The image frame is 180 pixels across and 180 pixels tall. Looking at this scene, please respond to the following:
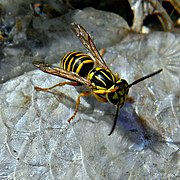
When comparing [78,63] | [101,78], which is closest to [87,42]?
[78,63]

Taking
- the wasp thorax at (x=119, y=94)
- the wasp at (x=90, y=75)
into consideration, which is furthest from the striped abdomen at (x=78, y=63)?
the wasp thorax at (x=119, y=94)

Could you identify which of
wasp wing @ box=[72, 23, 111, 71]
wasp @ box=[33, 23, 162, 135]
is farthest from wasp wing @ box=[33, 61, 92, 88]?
wasp wing @ box=[72, 23, 111, 71]

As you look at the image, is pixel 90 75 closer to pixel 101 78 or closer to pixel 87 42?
pixel 101 78

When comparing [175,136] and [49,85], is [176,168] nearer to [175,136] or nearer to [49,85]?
[175,136]

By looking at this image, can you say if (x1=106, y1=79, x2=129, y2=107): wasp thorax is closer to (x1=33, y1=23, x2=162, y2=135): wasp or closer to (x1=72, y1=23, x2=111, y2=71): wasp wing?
(x1=33, y1=23, x2=162, y2=135): wasp

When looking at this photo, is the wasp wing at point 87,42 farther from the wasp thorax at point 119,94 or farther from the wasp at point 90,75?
the wasp thorax at point 119,94

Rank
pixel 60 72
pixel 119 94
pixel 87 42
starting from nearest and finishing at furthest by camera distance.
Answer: pixel 119 94 < pixel 60 72 < pixel 87 42
